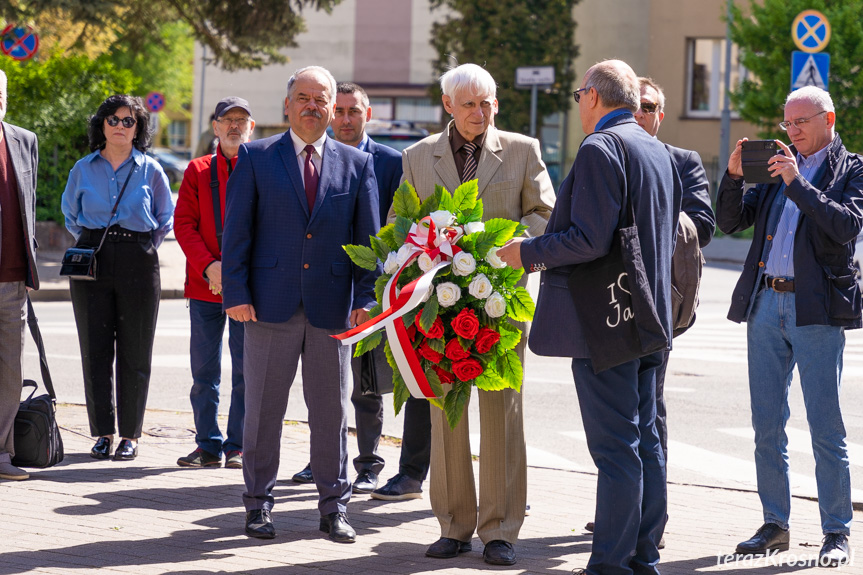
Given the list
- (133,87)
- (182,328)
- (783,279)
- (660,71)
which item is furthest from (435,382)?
(660,71)

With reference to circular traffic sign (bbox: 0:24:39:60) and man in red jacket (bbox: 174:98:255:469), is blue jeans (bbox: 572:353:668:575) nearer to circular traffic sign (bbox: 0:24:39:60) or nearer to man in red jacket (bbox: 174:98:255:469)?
man in red jacket (bbox: 174:98:255:469)

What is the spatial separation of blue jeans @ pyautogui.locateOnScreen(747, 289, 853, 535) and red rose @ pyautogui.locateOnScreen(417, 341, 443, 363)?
1.54 meters

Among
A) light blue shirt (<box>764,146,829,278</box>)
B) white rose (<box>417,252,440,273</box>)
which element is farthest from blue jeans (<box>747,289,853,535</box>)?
white rose (<box>417,252,440,273</box>)

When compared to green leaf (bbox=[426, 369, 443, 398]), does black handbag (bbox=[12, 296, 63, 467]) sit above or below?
below

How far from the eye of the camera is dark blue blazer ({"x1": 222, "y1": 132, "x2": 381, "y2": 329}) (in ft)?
18.7

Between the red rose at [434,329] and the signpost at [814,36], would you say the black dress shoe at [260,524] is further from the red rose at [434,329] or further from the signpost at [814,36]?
the signpost at [814,36]

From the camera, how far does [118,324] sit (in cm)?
741

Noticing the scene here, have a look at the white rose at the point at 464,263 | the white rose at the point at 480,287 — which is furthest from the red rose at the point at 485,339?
the white rose at the point at 464,263

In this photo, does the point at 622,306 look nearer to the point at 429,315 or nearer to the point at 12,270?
the point at 429,315

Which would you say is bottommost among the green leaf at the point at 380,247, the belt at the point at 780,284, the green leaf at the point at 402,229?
the belt at the point at 780,284

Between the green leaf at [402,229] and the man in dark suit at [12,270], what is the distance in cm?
244

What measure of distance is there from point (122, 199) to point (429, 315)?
2.95m

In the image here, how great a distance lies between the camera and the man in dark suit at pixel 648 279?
480cm

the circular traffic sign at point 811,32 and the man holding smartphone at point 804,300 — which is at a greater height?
the circular traffic sign at point 811,32
